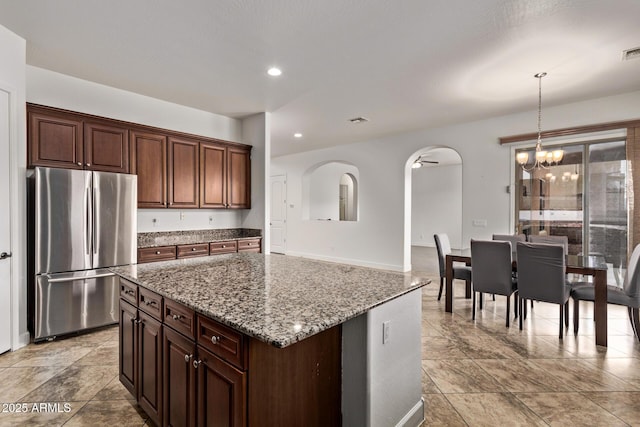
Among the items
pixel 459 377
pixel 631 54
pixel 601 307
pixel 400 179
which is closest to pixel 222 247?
pixel 459 377

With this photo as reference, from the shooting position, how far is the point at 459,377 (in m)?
2.43

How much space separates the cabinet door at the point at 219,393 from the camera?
3.83 feet

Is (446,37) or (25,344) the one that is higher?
(446,37)

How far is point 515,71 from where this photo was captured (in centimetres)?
338

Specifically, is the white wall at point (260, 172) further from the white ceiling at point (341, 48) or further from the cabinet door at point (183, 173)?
the cabinet door at point (183, 173)

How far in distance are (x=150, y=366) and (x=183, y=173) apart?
3113 mm

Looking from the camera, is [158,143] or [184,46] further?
[158,143]

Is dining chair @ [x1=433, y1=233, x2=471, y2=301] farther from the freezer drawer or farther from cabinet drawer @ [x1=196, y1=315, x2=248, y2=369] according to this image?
the freezer drawer

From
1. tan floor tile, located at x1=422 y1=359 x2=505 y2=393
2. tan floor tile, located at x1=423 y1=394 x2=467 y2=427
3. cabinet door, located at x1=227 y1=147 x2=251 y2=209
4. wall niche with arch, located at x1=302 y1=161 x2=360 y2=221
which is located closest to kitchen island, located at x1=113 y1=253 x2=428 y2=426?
tan floor tile, located at x1=423 y1=394 x2=467 y2=427

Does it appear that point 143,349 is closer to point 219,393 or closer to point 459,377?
point 219,393

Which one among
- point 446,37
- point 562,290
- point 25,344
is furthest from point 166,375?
point 562,290

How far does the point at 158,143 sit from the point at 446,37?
3519mm

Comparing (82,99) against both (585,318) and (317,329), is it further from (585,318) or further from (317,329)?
(585,318)

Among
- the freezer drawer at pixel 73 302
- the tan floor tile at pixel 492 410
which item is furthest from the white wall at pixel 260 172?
the tan floor tile at pixel 492 410
